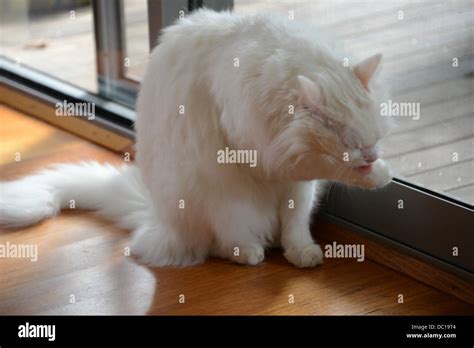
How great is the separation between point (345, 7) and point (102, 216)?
0.94m

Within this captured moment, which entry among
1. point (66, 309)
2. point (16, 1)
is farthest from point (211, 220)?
point (16, 1)

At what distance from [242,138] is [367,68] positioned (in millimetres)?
338

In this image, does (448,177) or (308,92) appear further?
(448,177)

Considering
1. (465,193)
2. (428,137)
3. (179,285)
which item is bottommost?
(179,285)

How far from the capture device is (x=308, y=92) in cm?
204

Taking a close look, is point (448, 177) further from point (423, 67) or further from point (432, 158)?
point (423, 67)

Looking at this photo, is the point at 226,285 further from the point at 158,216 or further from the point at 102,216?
the point at 102,216

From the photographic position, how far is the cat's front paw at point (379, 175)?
2201 mm
